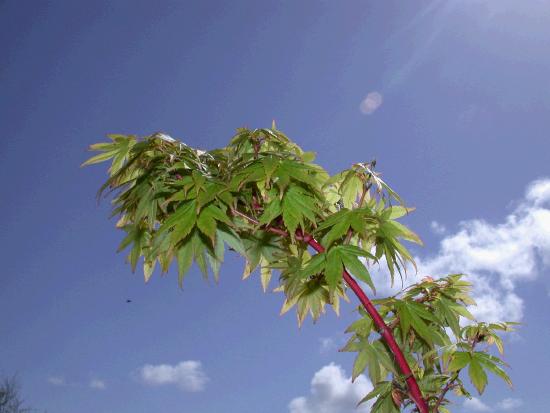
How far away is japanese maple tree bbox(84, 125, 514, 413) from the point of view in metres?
2.35

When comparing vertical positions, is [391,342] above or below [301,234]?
below

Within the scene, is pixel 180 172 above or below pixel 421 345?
above

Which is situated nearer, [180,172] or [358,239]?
[180,172]

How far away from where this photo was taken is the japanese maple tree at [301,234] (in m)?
2.35

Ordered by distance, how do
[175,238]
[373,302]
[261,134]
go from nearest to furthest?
[175,238] → [373,302] → [261,134]

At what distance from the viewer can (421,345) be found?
287cm

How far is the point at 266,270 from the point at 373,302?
0.82 meters

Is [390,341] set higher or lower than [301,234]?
lower

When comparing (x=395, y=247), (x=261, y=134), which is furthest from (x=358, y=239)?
(x=261, y=134)

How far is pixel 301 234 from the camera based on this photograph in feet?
8.59

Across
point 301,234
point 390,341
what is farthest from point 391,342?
point 301,234

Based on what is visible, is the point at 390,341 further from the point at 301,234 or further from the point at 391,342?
the point at 301,234

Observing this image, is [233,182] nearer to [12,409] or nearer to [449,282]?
[449,282]

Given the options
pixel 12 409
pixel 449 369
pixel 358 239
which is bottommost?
pixel 449 369
